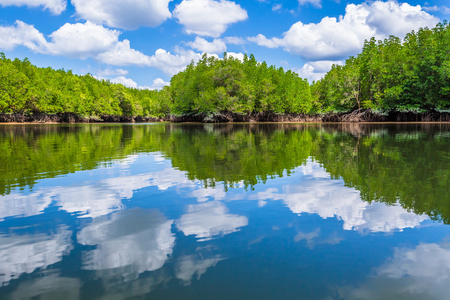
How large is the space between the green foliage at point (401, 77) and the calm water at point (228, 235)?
5777 centimetres

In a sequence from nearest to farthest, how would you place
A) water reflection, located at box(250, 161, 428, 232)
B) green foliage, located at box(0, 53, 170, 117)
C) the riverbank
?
1. water reflection, located at box(250, 161, 428, 232)
2. the riverbank
3. green foliage, located at box(0, 53, 170, 117)

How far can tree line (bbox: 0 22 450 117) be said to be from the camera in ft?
194

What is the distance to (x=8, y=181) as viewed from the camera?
33.3ft

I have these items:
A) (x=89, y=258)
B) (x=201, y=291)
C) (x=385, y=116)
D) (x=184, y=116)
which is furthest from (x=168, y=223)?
(x=184, y=116)

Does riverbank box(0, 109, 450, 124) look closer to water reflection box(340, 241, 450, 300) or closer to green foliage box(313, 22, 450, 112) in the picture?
green foliage box(313, 22, 450, 112)

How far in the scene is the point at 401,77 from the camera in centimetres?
6134

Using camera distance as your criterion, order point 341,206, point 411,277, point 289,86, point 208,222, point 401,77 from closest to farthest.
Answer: point 411,277
point 208,222
point 341,206
point 401,77
point 289,86

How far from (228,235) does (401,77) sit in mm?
68945

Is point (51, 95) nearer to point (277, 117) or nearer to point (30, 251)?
point (277, 117)

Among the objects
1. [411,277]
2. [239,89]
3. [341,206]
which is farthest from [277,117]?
[411,277]

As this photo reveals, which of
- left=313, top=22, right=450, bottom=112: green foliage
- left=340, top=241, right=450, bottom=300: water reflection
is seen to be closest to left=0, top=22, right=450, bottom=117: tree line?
left=313, top=22, right=450, bottom=112: green foliage

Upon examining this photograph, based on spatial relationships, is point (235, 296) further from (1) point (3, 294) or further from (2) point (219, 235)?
(1) point (3, 294)

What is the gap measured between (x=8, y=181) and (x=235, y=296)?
10.1 meters

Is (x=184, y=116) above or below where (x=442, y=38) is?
below
